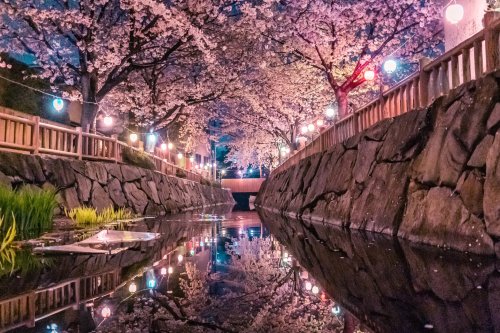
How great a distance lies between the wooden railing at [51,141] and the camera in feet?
43.8

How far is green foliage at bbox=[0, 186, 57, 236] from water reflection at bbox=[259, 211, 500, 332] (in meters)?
5.10

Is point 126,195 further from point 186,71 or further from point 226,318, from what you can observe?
point 226,318

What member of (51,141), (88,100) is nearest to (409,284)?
(51,141)

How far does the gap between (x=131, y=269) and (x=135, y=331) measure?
2650mm

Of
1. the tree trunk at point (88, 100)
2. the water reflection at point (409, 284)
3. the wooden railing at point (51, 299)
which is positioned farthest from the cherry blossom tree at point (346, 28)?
the wooden railing at point (51, 299)

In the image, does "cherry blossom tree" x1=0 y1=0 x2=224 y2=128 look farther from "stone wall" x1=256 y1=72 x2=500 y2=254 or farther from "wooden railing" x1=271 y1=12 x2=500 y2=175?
"stone wall" x1=256 y1=72 x2=500 y2=254

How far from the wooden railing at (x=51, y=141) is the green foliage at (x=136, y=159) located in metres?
0.43

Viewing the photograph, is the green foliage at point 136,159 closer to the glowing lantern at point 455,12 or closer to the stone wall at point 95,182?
the stone wall at point 95,182

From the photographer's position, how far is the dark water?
3.18 m

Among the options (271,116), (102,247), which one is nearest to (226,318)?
(102,247)

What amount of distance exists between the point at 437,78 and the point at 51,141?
12151 millimetres

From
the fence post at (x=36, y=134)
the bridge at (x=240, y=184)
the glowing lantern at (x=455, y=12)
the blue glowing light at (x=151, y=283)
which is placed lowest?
the blue glowing light at (x=151, y=283)

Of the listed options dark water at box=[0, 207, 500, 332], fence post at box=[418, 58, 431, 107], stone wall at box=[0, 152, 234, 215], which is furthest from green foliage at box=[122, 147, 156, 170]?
dark water at box=[0, 207, 500, 332]

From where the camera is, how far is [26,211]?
8.89 meters
